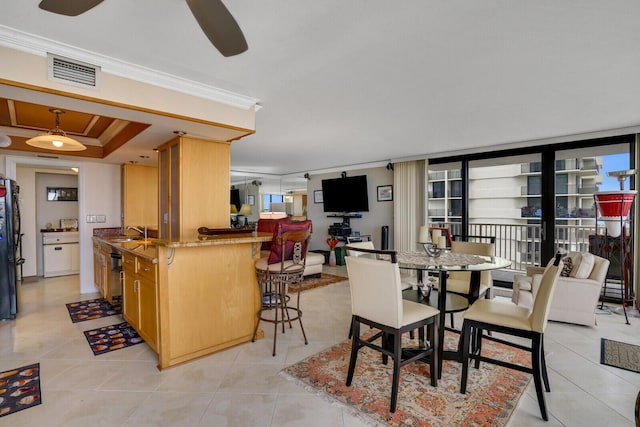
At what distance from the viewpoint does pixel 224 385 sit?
221 centimetres

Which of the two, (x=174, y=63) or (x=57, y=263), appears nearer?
(x=174, y=63)

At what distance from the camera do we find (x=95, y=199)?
4.83 metres

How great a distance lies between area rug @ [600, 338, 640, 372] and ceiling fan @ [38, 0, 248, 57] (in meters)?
3.63

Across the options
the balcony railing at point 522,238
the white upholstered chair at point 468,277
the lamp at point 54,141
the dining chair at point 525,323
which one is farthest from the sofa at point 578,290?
the lamp at point 54,141

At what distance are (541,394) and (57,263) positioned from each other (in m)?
7.39

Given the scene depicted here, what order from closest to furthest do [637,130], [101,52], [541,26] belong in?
[541,26] → [101,52] → [637,130]

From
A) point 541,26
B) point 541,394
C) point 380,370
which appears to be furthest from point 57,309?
point 541,26

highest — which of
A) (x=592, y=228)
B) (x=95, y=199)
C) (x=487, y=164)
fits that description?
(x=487, y=164)

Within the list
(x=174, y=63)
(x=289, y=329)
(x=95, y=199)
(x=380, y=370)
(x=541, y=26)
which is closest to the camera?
(x=541, y=26)

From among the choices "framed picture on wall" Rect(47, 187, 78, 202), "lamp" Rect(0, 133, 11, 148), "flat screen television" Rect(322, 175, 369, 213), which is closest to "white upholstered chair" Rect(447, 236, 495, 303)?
"flat screen television" Rect(322, 175, 369, 213)

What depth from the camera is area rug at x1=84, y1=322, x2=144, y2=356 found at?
111 inches

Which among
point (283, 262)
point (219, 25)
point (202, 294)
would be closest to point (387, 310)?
point (283, 262)

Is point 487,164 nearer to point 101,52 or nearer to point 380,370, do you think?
point 380,370

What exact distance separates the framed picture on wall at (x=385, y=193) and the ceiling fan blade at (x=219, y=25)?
5474 mm
